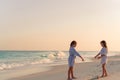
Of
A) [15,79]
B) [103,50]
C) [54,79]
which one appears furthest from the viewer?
[15,79]

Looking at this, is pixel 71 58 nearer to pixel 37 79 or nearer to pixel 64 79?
pixel 64 79

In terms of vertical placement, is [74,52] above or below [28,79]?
above

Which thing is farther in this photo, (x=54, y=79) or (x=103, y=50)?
(x=54, y=79)

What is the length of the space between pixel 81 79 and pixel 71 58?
1.00 metres

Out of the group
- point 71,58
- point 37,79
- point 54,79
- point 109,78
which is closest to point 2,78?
point 37,79

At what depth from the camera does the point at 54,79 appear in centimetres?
1502

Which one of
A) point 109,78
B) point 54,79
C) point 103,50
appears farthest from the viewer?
point 54,79

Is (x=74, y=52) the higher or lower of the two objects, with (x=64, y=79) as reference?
higher

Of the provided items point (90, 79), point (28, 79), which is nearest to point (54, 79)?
point (28, 79)

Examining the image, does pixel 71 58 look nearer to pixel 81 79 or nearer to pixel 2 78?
pixel 81 79

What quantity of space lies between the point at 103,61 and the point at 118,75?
1.14 m

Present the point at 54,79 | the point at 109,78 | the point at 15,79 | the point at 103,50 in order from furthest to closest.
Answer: the point at 15,79
the point at 54,79
the point at 103,50
the point at 109,78

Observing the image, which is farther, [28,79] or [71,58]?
[28,79]

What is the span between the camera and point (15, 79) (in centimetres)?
1634
